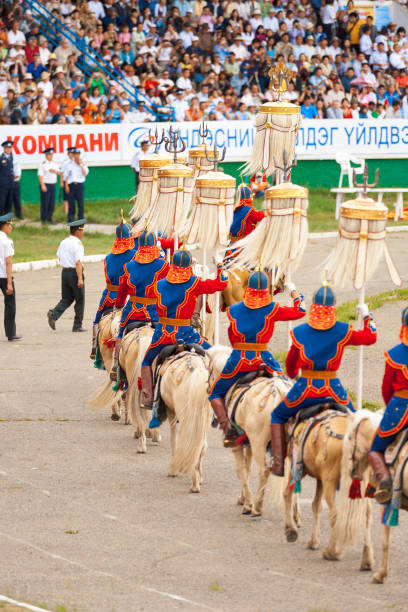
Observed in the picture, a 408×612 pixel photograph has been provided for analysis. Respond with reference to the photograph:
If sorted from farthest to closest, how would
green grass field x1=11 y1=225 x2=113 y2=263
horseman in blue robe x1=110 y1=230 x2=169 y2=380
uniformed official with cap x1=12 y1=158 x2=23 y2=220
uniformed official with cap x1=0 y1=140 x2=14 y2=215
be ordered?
uniformed official with cap x1=12 y1=158 x2=23 y2=220 < uniformed official with cap x1=0 y1=140 x2=14 y2=215 < green grass field x1=11 y1=225 x2=113 y2=263 < horseman in blue robe x1=110 y1=230 x2=169 y2=380

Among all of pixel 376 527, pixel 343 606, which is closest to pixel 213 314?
pixel 376 527

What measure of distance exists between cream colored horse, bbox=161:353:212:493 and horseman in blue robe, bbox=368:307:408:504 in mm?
2563

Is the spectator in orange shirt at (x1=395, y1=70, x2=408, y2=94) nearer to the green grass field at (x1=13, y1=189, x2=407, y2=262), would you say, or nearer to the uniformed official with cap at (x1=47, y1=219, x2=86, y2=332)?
the green grass field at (x1=13, y1=189, x2=407, y2=262)

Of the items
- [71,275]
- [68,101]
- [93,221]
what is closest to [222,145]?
[93,221]

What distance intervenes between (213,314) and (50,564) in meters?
6.69

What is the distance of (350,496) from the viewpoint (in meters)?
8.55

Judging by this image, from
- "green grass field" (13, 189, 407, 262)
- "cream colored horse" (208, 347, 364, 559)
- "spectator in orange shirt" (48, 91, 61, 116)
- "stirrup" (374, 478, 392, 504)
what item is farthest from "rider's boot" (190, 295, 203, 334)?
"spectator in orange shirt" (48, 91, 61, 116)

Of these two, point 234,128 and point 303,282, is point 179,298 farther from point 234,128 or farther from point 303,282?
point 234,128

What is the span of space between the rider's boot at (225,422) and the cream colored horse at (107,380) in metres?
3.28

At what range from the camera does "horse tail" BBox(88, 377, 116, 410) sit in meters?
13.1

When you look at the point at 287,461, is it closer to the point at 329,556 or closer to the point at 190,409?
the point at 329,556

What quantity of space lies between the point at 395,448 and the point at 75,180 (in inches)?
713

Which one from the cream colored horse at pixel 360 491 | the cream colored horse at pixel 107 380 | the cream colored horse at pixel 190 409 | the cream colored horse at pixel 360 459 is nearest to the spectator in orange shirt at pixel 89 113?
the cream colored horse at pixel 107 380

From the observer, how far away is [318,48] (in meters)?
33.2
